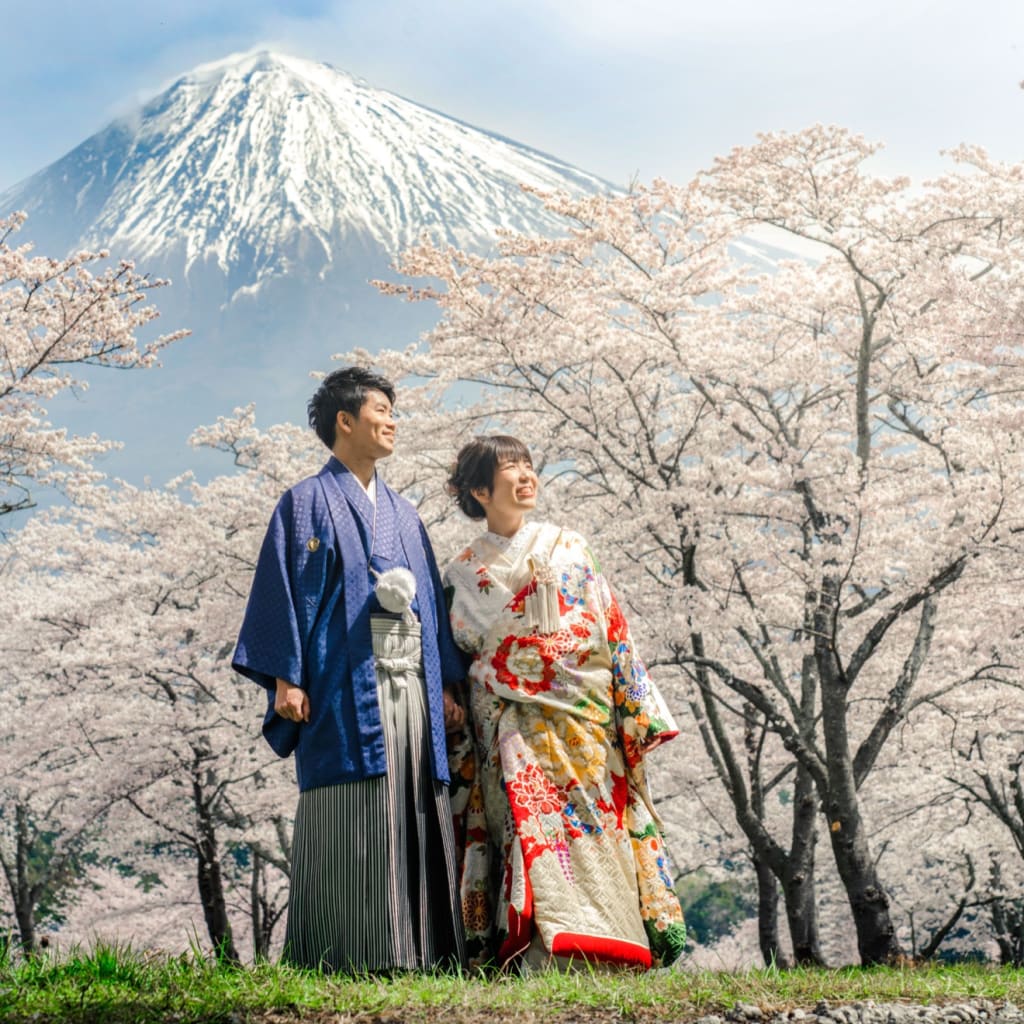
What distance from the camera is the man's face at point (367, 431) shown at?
3797 mm

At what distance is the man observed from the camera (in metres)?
3.35

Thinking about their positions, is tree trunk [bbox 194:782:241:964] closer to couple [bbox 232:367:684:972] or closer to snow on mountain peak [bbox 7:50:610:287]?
couple [bbox 232:367:684:972]

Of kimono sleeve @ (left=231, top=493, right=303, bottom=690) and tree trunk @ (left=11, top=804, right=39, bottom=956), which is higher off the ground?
kimono sleeve @ (left=231, top=493, right=303, bottom=690)

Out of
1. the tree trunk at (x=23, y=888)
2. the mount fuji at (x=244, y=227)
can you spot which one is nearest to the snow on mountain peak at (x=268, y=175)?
the mount fuji at (x=244, y=227)

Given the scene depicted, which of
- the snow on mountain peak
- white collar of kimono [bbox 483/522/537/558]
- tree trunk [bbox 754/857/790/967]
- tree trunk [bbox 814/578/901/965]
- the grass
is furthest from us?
the snow on mountain peak

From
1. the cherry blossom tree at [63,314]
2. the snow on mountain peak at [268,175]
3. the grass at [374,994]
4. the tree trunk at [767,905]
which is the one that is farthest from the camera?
the snow on mountain peak at [268,175]

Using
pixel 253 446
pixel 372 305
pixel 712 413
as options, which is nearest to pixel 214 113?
pixel 372 305

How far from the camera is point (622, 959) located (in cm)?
352

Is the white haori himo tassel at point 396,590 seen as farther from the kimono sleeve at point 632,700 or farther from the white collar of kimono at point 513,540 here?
the kimono sleeve at point 632,700

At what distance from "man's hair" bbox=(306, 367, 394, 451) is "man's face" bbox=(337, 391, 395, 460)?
0.02 m

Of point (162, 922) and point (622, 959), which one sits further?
point (162, 922)

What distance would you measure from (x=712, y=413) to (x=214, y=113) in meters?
87.5

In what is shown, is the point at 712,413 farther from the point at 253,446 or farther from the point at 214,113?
the point at 214,113

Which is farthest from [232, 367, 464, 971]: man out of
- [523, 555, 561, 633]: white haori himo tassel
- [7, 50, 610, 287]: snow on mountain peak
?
[7, 50, 610, 287]: snow on mountain peak
